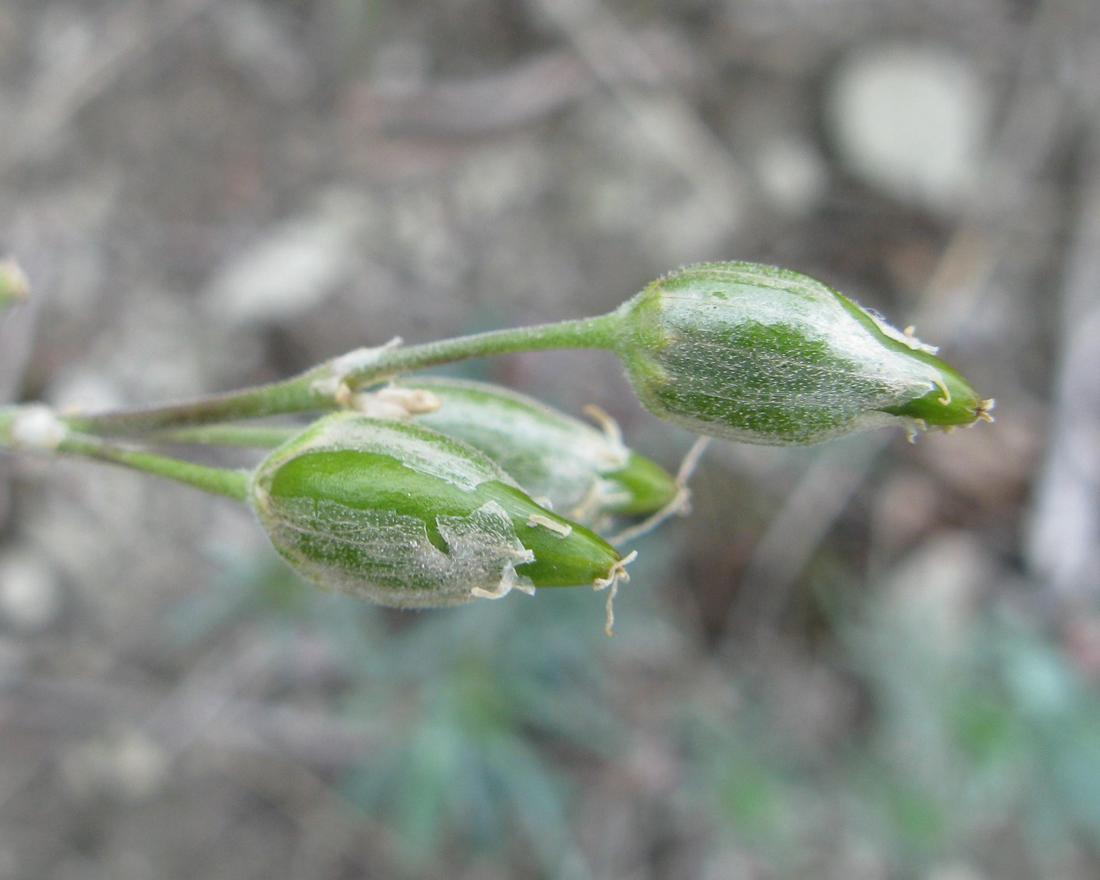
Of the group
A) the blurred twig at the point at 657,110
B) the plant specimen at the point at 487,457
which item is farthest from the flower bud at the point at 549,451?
the blurred twig at the point at 657,110

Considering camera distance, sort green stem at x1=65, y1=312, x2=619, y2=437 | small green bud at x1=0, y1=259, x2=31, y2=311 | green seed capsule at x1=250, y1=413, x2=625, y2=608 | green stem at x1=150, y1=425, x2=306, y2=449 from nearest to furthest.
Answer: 1. green seed capsule at x1=250, y1=413, x2=625, y2=608
2. green stem at x1=65, y1=312, x2=619, y2=437
3. green stem at x1=150, y1=425, x2=306, y2=449
4. small green bud at x1=0, y1=259, x2=31, y2=311

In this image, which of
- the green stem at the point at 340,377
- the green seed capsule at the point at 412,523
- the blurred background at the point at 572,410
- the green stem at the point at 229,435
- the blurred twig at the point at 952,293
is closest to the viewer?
the green seed capsule at the point at 412,523

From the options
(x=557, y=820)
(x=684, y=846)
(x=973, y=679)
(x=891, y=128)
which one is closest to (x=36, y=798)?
(x=557, y=820)

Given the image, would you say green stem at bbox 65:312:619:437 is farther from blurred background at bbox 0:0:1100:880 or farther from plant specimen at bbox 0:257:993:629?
blurred background at bbox 0:0:1100:880

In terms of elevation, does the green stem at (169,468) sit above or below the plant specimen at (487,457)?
below

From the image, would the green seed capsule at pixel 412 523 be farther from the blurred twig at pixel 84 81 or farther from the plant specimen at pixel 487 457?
the blurred twig at pixel 84 81

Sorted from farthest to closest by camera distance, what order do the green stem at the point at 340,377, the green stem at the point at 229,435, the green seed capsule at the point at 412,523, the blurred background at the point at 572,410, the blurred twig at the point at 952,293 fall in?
the blurred twig at the point at 952,293 < the blurred background at the point at 572,410 < the green stem at the point at 229,435 < the green stem at the point at 340,377 < the green seed capsule at the point at 412,523

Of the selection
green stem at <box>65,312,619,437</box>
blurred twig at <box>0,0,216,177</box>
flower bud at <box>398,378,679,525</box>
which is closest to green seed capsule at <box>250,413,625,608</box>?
green stem at <box>65,312,619,437</box>

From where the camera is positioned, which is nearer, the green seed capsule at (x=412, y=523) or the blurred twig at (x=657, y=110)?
the green seed capsule at (x=412, y=523)
